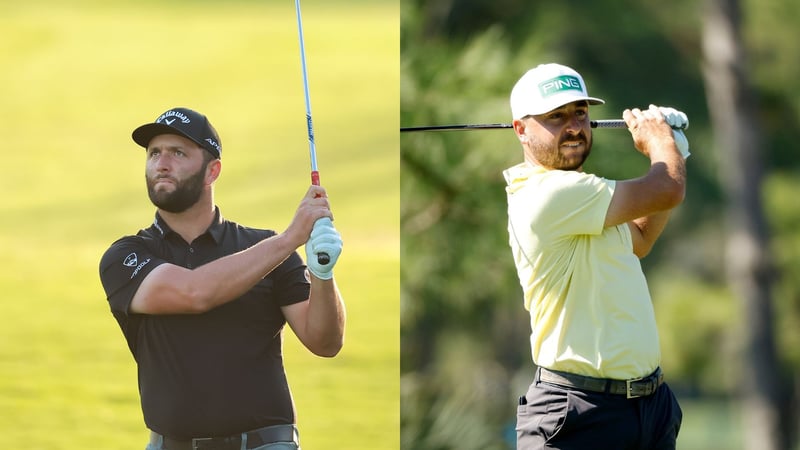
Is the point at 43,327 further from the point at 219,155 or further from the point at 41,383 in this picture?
the point at 219,155

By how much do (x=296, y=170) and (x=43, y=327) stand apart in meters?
0.96

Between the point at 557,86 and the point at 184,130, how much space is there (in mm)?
1095

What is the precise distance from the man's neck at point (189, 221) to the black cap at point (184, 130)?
182 millimetres

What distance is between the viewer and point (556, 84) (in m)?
3.92

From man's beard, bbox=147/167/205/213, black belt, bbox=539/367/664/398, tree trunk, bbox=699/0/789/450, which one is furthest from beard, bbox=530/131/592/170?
tree trunk, bbox=699/0/789/450

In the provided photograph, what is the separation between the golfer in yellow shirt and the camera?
12.4ft

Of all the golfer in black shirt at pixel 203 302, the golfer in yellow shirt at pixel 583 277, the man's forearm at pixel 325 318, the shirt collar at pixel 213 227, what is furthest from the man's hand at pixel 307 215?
the golfer in yellow shirt at pixel 583 277

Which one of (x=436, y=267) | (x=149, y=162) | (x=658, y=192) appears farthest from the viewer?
(x=436, y=267)

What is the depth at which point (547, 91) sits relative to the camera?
3922 millimetres

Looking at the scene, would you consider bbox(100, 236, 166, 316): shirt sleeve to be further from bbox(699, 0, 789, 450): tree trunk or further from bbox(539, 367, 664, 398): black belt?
bbox(699, 0, 789, 450): tree trunk

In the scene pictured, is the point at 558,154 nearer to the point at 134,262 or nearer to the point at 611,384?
the point at 611,384

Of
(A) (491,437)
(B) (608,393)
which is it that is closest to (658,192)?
(B) (608,393)

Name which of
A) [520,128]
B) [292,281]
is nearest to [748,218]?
[520,128]

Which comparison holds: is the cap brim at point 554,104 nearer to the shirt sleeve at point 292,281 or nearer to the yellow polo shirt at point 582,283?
the yellow polo shirt at point 582,283
